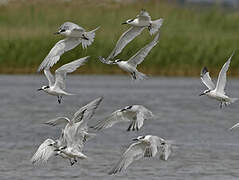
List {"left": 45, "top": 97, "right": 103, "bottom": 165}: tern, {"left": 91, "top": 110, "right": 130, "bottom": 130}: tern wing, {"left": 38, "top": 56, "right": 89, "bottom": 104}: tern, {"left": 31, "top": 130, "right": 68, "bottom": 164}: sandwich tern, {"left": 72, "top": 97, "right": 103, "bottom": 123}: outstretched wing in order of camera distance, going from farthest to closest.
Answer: {"left": 38, "top": 56, "right": 89, "bottom": 104}: tern < {"left": 31, "top": 130, "right": 68, "bottom": 164}: sandwich tern < {"left": 91, "top": 110, "right": 130, "bottom": 130}: tern wing < {"left": 45, "top": 97, "right": 103, "bottom": 165}: tern < {"left": 72, "top": 97, "right": 103, "bottom": 123}: outstretched wing

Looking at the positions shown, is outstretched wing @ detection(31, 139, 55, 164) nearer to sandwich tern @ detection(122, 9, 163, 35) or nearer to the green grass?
sandwich tern @ detection(122, 9, 163, 35)

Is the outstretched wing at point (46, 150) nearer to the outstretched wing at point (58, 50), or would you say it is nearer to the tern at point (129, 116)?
the tern at point (129, 116)

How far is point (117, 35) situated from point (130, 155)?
16.3 m

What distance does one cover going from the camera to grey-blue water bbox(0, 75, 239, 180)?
15.5 meters

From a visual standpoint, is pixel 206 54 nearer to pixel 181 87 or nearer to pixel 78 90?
pixel 181 87

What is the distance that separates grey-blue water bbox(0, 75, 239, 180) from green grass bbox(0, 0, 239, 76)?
1.88 ft

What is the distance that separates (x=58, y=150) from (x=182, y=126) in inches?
321

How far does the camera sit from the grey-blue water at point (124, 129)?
50.8 ft

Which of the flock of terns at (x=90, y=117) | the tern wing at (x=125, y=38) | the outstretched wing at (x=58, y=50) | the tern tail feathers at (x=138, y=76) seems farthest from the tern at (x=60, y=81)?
the tern tail feathers at (x=138, y=76)

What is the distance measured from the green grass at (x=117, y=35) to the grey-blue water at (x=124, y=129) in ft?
1.88

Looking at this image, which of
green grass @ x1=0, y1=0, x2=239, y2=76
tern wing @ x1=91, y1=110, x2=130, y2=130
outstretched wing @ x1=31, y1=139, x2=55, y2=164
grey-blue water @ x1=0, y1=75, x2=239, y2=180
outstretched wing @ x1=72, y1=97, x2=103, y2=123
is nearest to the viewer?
outstretched wing @ x1=72, y1=97, x2=103, y2=123

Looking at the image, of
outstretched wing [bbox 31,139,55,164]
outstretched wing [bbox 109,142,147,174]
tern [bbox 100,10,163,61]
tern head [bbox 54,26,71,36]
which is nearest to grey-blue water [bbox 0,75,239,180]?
outstretched wing [bbox 31,139,55,164]

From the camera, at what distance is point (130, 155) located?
42.2ft

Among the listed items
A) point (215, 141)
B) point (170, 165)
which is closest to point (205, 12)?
point (215, 141)
